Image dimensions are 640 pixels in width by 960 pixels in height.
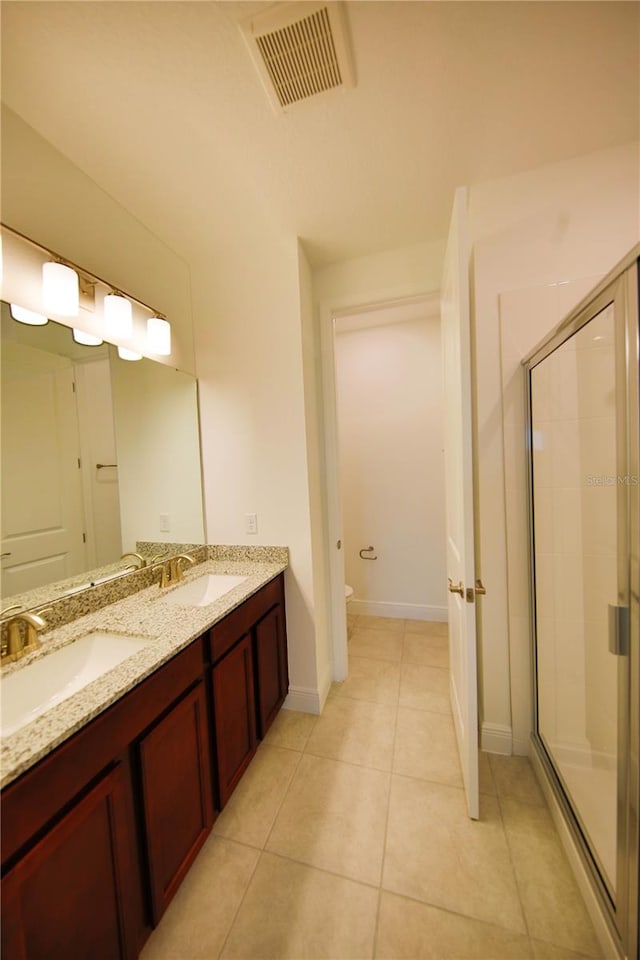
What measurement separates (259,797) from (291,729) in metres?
0.37

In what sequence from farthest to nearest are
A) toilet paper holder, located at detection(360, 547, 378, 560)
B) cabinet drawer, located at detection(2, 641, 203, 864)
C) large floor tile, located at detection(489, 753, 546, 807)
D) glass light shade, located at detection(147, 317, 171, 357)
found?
1. toilet paper holder, located at detection(360, 547, 378, 560)
2. glass light shade, located at detection(147, 317, 171, 357)
3. large floor tile, located at detection(489, 753, 546, 807)
4. cabinet drawer, located at detection(2, 641, 203, 864)

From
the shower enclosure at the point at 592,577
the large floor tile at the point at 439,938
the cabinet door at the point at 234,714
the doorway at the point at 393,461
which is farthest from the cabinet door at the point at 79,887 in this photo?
the doorway at the point at 393,461

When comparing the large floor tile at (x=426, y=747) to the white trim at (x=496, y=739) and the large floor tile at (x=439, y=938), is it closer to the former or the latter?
the white trim at (x=496, y=739)

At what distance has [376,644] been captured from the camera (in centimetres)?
250

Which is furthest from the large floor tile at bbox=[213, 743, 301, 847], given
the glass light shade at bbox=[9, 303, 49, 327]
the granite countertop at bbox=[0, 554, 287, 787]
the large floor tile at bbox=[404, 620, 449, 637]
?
the glass light shade at bbox=[9, 303, 49, 327]

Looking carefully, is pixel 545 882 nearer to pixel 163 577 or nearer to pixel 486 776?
pixel 486 776

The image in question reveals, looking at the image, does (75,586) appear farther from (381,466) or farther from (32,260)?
(381,466)

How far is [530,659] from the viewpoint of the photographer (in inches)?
58.2

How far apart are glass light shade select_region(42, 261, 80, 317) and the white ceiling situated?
46 centimetres

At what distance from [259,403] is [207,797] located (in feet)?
5.61

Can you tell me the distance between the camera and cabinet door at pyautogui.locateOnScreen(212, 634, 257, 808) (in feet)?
4.15

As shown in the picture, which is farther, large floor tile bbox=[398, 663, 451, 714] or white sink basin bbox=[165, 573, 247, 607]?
large floor tile bbox=[398, 663, 451, 714]

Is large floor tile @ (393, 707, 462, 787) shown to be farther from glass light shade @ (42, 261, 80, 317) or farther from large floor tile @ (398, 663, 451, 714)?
glass light shade @ (42, 261, 80, 317)

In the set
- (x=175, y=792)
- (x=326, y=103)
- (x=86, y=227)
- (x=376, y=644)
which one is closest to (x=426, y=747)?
(x=376, y=644)
